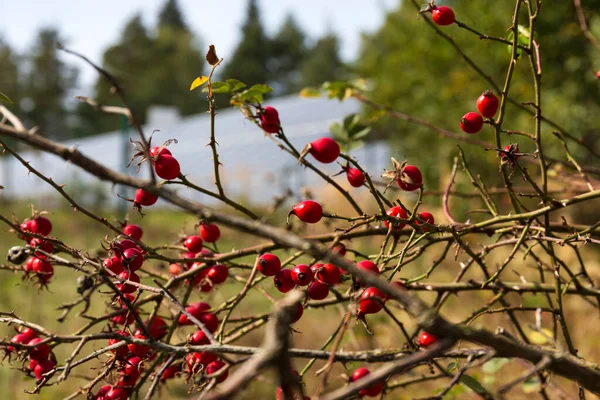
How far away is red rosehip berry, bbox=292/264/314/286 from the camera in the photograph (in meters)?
0.71

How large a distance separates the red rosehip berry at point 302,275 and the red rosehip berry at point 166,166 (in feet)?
0.64

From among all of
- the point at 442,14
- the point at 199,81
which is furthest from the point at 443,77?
the point at 199,81

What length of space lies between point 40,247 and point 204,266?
0.23 m

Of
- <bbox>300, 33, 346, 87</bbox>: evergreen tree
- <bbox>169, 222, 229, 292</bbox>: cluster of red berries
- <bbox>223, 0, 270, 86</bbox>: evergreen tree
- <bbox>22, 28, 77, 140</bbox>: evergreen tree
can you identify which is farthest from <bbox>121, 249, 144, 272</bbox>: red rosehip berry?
<bbox>223, 0, 270, 86</bbox>: evergreen tree

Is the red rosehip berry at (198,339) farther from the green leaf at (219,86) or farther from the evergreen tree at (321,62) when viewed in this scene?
the evergreen tree at (321,62)

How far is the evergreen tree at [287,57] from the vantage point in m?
32.4

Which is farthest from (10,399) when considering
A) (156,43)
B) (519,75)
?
(156,43)

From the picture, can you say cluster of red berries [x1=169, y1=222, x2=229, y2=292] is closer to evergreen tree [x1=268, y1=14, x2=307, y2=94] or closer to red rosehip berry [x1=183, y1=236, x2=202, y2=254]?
red rosehip berry [x1=183, y1=236, x2=202, y2=254]

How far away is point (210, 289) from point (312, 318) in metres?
2.90

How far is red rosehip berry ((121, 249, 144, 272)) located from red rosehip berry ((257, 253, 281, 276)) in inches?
5.9

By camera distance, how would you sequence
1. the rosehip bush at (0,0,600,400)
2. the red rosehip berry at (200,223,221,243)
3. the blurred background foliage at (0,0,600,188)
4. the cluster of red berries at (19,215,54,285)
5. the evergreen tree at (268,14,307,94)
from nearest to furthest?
the rosehip bush at (0,0,600,400) → the cluster of red berries at (19,215,54,285) → the red rosehip berry at (200,223,221,243) → the blurred background foliage at (0,0,600,188) → the evergreen tree at (268,14,307,94)

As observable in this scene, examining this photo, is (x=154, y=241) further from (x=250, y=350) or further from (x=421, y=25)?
(x=250, y=350)

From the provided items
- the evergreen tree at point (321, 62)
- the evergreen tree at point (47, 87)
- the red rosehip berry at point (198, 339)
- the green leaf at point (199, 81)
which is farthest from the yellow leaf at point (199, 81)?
the evergreen tree at point (321, 62)

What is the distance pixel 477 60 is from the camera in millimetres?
3971
